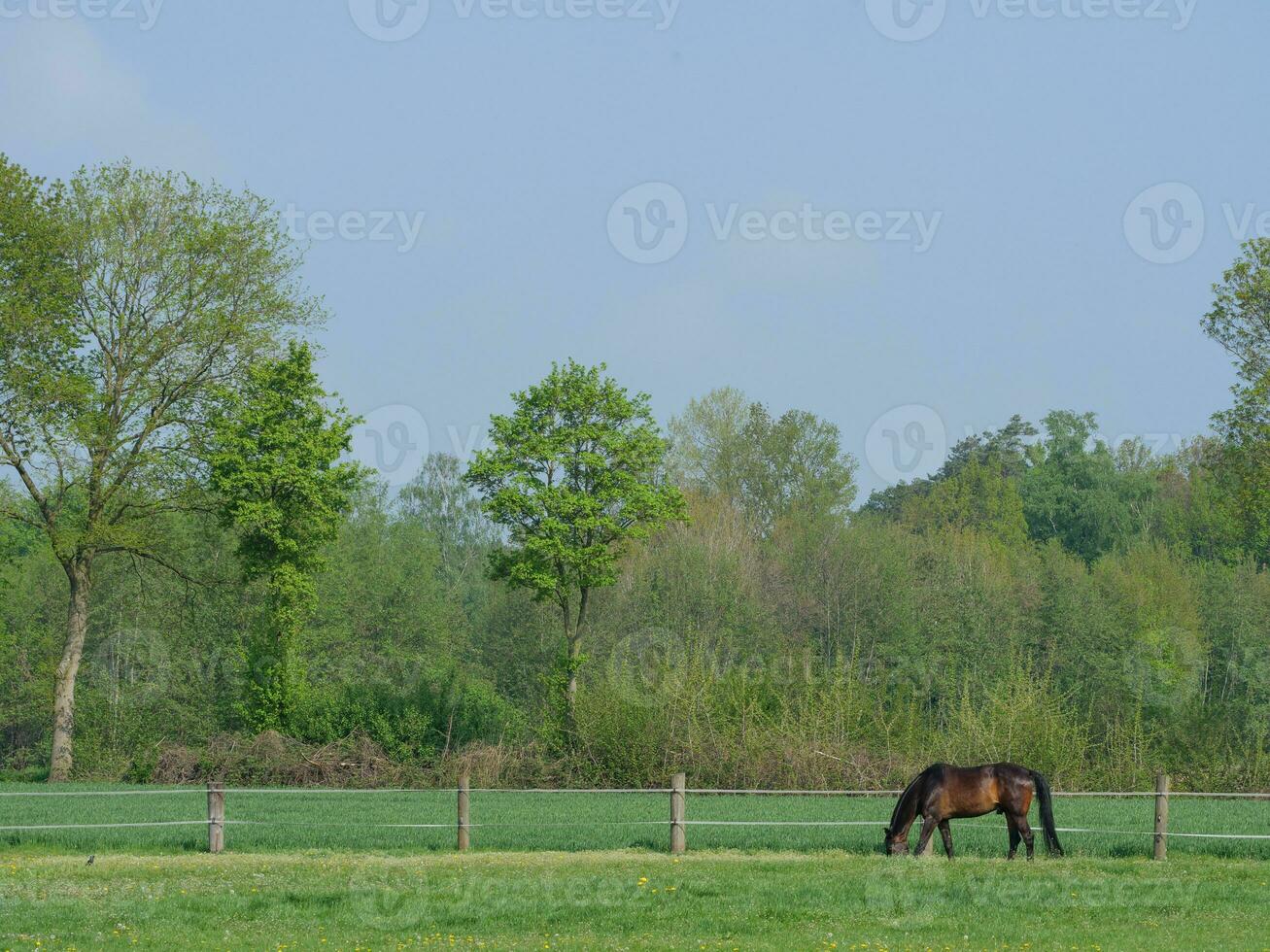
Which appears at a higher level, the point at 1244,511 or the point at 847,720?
the point at 1244,511

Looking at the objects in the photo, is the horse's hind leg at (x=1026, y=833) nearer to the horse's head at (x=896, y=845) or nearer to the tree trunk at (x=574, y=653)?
the horse's head at (x=896, y=845)

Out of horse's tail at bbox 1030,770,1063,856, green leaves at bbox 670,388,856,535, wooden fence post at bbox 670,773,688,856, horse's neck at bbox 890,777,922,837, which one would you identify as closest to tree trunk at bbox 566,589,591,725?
wooden fence post at bbox 670,773,688,856

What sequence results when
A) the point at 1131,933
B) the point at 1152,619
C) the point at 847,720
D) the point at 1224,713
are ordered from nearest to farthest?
the point at 1131,933, the point at 847,720, the point at 1224,713, the point at 1152,619

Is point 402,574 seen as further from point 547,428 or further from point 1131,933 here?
point 1131,933

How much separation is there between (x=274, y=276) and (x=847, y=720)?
2066cm

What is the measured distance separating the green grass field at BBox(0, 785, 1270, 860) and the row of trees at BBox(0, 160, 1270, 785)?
3.29m

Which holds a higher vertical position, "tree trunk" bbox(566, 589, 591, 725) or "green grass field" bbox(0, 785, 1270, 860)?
"tree trunk" bbox(566, 589, 591, 725)

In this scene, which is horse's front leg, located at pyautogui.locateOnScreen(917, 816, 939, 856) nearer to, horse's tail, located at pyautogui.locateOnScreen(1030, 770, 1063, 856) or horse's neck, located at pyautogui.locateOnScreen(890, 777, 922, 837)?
horse's neck, located at pyautogui.locateOnScreen(890, 777, 922, 837)

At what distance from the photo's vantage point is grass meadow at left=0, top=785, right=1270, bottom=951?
12.1 m

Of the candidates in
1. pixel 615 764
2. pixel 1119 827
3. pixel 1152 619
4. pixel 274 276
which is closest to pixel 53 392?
pixel 274 276

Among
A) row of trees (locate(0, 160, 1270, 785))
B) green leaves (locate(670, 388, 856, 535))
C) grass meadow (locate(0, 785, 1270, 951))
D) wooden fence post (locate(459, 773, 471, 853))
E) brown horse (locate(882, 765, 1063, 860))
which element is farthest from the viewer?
green leaves (locate(670, 388, 856, 535))

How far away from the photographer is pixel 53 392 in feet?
117

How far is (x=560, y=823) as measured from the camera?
71.2 feet

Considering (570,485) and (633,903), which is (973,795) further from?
(570,485)
